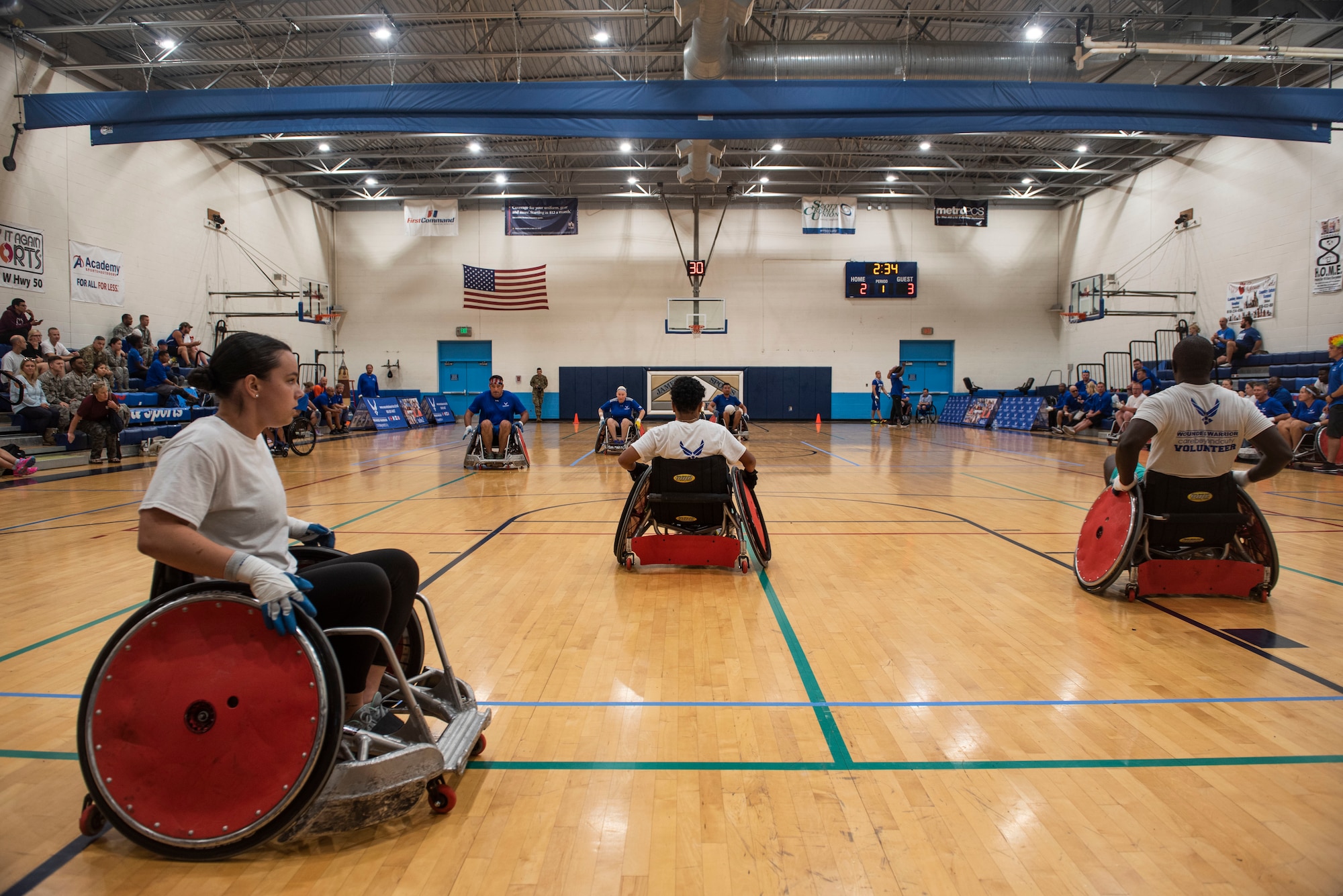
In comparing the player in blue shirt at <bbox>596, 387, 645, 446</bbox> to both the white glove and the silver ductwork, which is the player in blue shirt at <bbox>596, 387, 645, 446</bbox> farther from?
the white glove

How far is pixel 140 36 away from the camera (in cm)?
1380

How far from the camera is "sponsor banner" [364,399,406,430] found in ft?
65.9

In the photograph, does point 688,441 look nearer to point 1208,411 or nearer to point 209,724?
point 1208,411

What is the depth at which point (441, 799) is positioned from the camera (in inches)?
80.4

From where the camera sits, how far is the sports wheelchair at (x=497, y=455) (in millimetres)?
10656

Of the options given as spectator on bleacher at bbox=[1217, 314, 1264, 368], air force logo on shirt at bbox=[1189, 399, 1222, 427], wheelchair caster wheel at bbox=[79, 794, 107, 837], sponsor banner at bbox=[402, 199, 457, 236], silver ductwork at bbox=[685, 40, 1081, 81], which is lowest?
wheelchair caster wheel at bbox=[79, 794, 107, 837]

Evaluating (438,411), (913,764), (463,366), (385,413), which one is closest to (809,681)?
(913,764)

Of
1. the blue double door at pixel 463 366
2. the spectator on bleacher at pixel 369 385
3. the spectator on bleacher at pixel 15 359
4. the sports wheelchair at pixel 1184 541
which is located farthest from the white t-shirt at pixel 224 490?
the blue double door at pixel 463 366

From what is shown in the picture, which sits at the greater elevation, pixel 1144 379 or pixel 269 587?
pixel 1144 379

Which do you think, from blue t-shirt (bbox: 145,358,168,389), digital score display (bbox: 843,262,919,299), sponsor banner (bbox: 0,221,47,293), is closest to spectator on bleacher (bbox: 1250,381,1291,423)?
digital score display (bbox: 843,262,919,299)

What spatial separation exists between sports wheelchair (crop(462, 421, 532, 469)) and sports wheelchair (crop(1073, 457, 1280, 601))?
8.05 m

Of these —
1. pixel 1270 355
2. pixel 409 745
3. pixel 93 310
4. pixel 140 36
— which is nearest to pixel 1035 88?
pixel 1270 355

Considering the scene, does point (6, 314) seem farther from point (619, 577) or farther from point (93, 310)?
point (619, 577)

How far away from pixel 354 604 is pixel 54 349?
14.6 m
